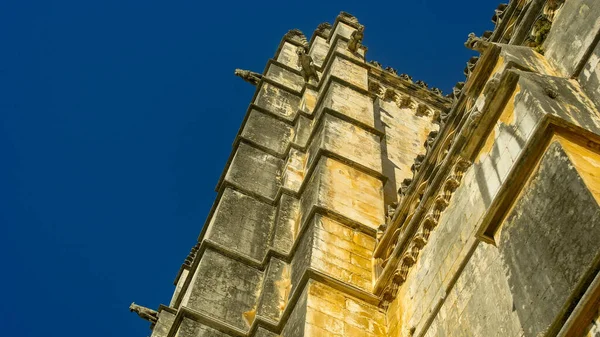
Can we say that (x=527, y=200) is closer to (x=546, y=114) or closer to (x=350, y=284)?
(x=546, y=114)

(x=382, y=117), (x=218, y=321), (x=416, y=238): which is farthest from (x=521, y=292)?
(x=382, y=117)

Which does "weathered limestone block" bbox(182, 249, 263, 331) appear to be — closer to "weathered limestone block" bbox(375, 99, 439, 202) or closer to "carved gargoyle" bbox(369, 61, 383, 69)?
"weathered limestone block" bbox(375, 99, 439, 202)

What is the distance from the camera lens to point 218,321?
25.3 ft

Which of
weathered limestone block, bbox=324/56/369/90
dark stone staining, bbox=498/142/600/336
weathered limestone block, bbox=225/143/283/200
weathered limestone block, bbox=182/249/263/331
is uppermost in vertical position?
dark stone staining, bbox=498/142/600/336

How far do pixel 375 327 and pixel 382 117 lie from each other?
790cm

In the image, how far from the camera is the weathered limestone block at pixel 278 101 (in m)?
15.1

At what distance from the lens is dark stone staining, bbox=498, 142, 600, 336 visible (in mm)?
3463

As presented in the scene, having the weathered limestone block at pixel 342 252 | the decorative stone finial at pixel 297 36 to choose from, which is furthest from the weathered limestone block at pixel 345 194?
the decorative stone finial at pixel 297 36

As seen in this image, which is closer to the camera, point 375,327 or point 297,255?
point 375,327

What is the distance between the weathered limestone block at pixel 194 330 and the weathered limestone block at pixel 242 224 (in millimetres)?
1620

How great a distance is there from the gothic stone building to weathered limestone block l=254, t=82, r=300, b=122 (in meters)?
1.54

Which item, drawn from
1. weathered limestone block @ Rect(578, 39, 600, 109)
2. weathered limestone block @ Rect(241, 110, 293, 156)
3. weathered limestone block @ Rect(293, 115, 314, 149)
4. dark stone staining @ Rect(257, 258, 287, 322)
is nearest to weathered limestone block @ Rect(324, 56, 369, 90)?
weathered limestone block @ Rect(293, 115, 314, 149)

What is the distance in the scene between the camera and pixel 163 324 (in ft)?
41.2

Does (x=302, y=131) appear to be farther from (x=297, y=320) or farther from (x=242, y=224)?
(x=297, y=320)
